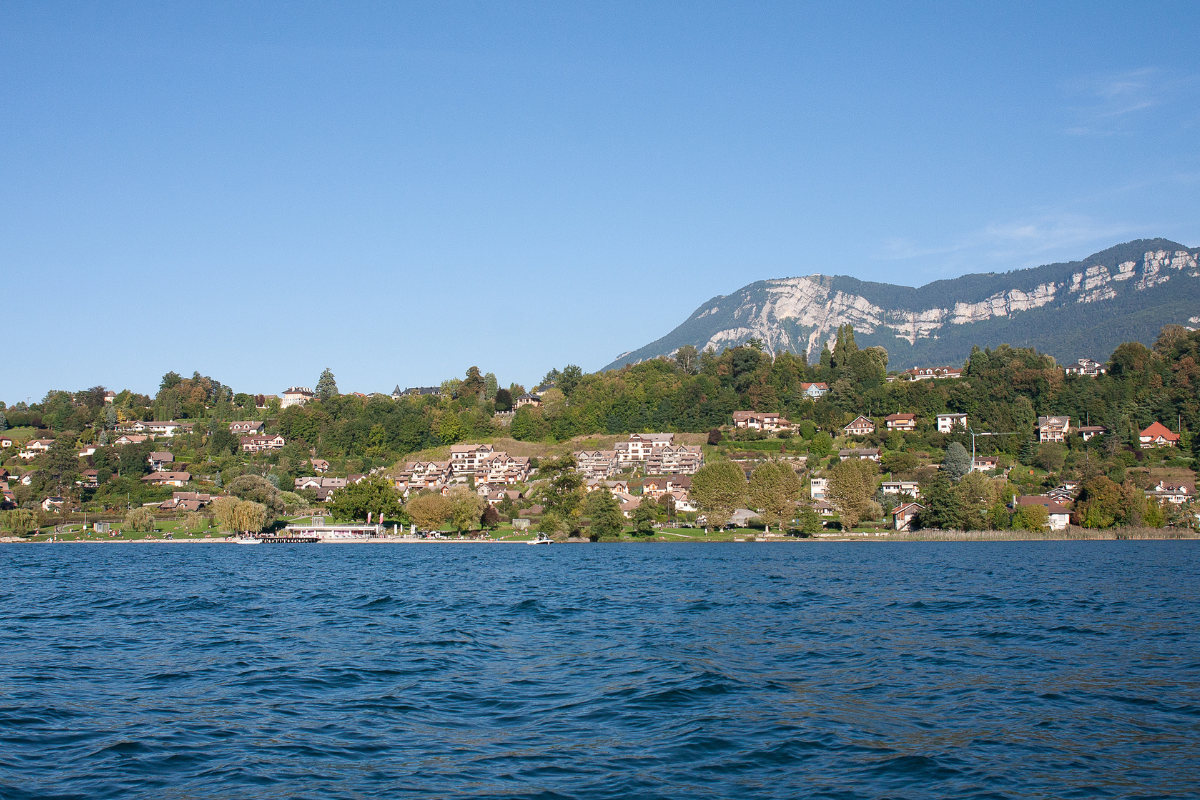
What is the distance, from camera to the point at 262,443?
163 metres

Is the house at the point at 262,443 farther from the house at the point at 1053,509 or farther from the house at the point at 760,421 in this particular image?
the house at the point at 1053,509

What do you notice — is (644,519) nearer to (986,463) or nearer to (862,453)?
(862,453)

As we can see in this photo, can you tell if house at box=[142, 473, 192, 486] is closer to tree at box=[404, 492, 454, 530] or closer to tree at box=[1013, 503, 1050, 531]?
tree at box=[404, 492, 454, 530]

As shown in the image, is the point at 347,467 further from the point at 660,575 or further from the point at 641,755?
the point at 641,755

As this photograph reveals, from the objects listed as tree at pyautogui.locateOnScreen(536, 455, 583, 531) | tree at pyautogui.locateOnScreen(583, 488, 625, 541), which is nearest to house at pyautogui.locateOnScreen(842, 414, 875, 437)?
tree at pyautogui.locateOnScreen(536, 455, 583, 531)

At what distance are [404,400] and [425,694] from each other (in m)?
159

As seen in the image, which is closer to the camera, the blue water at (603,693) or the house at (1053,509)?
the blue water at (603,693)

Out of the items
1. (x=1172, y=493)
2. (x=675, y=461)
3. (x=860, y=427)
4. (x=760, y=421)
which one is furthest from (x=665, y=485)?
(x=1172, y=493)

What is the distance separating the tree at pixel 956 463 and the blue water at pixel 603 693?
78432 mm

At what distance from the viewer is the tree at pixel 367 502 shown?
97188mm

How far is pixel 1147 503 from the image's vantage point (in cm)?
8844

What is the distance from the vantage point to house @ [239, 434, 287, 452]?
159750 millimetres

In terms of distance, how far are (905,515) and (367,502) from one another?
189 feet

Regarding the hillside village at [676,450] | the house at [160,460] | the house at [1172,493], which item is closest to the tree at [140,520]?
the hillside village at [676,450]
